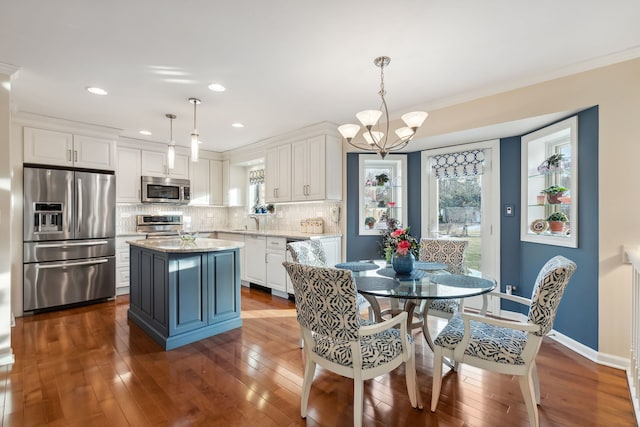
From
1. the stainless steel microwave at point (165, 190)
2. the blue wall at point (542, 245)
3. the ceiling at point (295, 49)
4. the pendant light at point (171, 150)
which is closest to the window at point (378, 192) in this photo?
the blue wall at point (542, 245)

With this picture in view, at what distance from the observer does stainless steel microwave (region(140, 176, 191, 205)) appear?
16.8ft

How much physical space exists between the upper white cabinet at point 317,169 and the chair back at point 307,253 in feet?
4.22

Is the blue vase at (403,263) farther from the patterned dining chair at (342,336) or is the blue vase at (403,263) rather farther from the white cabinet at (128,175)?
the white cabinet at (128,175)

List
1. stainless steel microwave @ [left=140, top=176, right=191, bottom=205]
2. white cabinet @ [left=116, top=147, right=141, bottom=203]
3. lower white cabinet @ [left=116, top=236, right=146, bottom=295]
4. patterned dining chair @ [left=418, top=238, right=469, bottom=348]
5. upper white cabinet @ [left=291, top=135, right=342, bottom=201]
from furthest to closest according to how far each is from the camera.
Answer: stainless steel microwave @ [left=140, top=176, right=191, bottom=205] < white cabinet @ [left=116, top=147, right=141, bottom=203] < lower white cabinet @ [left=116, top=236, right=146, bottom=295] < upper white cabinet @ [left=291, top=135, right=342, bottom=201] < patterned dining chair @ [left=418, top=238, right=469, bottom=348]

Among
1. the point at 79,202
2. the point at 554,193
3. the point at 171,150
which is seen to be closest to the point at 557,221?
the point at 554,193

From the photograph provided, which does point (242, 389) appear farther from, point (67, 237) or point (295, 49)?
point (67, 237)

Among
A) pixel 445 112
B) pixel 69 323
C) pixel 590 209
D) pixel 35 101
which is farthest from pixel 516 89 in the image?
pixel 69 323

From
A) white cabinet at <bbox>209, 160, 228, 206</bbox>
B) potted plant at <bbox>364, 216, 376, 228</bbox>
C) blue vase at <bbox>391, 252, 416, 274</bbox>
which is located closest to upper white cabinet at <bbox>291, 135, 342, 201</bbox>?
potted plant at <bbox>364, 216, 376, 228</bbox>

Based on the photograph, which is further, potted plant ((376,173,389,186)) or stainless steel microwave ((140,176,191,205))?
stainless steel microwave ((140,176,191,205))

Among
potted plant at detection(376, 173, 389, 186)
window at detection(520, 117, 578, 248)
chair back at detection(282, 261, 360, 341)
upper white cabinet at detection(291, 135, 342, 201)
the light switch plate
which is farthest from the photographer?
potted plant at detection(376, 173, 389, 186)

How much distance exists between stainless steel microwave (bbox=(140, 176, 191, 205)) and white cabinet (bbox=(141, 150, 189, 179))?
4.2 inches

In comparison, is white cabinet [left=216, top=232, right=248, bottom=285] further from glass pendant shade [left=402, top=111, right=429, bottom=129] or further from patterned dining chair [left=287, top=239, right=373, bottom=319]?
glass pendant shade [left=402, top=111, right=429, bottom=129]

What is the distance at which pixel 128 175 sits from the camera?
197 inches

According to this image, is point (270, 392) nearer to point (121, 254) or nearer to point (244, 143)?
point (121, 254)
